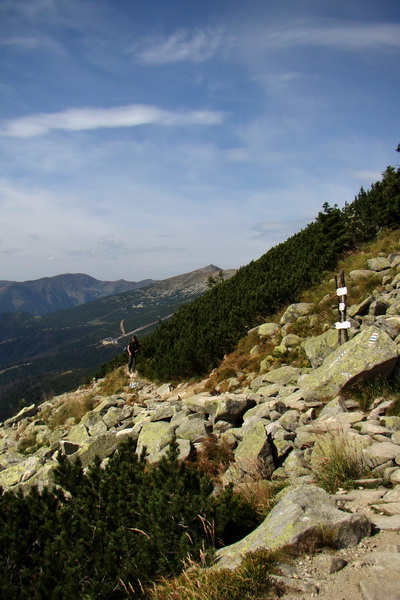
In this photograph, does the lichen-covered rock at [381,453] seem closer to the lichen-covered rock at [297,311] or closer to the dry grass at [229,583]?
the dry grass at [229,583]

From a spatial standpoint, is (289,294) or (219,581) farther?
(289,294)

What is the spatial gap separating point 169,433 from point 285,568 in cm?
553

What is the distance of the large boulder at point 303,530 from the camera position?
363 centimetres

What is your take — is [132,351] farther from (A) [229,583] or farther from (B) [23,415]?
(A) [229,583]

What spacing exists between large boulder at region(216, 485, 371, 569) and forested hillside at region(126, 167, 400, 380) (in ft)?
47.8

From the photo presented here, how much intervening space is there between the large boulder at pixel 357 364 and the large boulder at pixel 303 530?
14.7 ft

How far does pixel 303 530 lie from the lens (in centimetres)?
364

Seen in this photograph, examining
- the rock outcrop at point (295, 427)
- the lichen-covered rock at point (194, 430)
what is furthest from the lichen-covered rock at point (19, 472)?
the lichen-covered rock at point (194, 430)

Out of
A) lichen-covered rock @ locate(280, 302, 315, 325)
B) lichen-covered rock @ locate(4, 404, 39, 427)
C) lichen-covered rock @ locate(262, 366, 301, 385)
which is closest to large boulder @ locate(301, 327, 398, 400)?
lichen-covered rock @ locate(262, 366, 301, 385)

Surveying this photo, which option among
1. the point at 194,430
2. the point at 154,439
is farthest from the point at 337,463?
the point at 154,439

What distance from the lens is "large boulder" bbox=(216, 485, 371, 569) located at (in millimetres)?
3631

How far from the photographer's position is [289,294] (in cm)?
1970

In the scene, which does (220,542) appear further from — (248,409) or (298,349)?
(298,349)

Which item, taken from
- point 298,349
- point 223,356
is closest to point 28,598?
point 298,349
